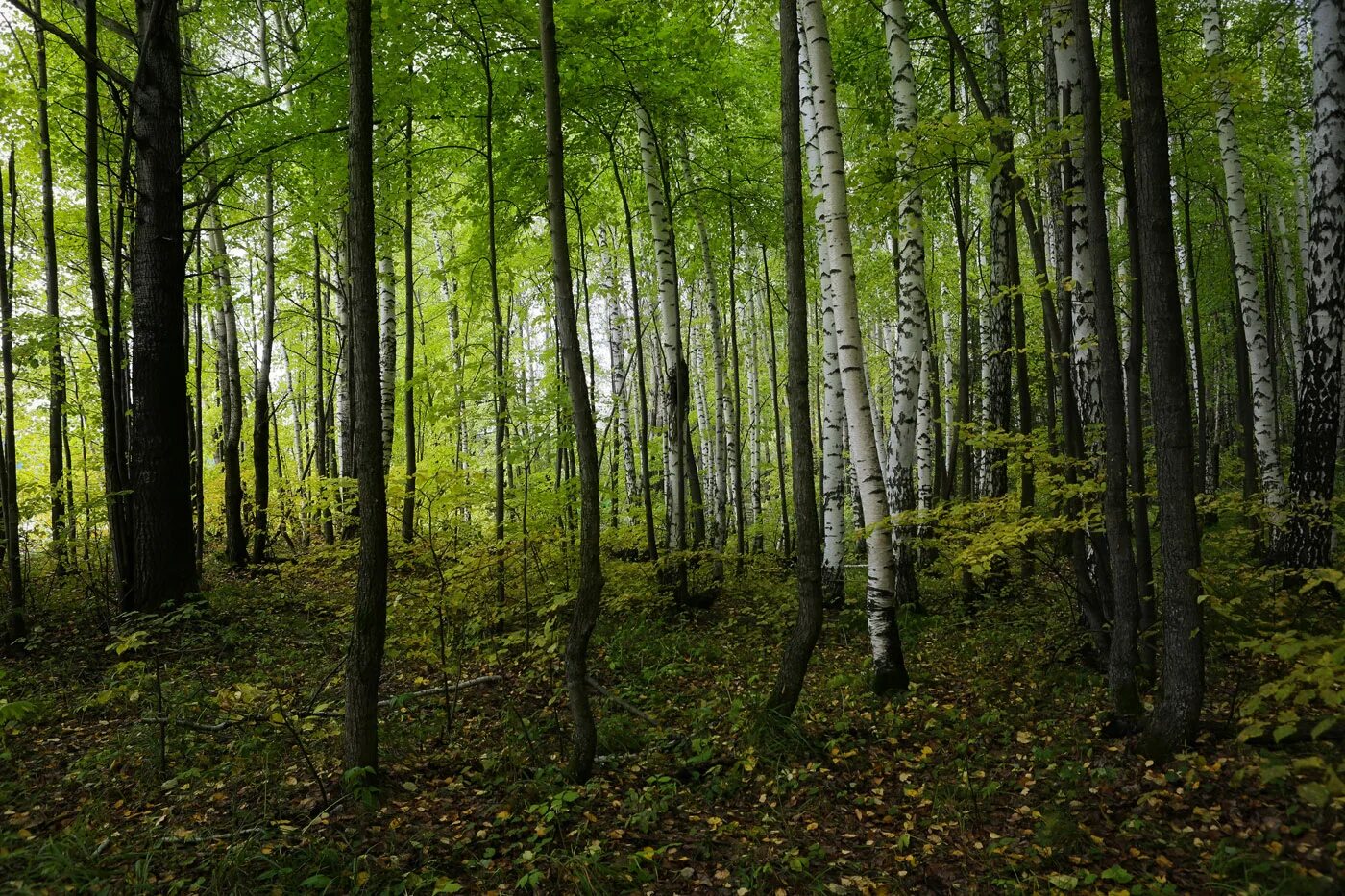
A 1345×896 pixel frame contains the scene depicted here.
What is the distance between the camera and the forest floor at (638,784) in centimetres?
326

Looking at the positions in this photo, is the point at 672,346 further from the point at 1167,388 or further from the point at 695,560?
the point at 1167,388

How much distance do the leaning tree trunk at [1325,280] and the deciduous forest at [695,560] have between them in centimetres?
4

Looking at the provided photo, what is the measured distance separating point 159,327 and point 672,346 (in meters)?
5.88

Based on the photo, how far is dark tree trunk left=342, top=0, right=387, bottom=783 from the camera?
380 cm

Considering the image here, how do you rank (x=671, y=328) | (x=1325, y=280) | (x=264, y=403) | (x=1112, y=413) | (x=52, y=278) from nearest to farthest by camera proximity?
(x=1112, y=413) → (x=1325, y=280) → (x=52, y=278) → (x=671, y=328) → (x=264, y=403)

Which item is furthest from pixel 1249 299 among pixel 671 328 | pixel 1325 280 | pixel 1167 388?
pixel 671 328

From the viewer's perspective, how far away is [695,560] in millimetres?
11172

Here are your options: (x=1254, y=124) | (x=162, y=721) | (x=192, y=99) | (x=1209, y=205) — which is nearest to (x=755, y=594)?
(x=162, y=721)

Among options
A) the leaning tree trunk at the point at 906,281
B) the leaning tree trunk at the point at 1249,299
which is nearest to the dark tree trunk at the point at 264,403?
the leaning tree trunk at the point at 906,281

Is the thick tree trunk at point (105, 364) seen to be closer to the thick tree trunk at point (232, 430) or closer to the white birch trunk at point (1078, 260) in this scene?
the thick tree trunk at point (232, 430)

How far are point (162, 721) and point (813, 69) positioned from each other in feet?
22.1

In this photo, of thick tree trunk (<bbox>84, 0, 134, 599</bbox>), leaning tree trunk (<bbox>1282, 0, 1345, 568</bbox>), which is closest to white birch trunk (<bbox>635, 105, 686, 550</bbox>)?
thick tree trunk (<bbox>84, 0, 134, 599</bbox>)

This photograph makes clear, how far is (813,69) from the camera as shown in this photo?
5.60m

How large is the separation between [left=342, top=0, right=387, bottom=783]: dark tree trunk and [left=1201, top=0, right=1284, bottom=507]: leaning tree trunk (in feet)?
32.5
